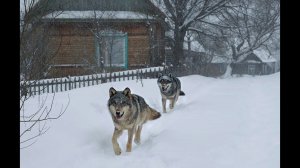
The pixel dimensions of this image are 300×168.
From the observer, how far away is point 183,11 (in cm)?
2080

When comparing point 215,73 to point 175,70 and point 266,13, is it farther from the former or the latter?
point 175,70

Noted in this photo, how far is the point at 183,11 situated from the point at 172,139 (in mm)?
15060

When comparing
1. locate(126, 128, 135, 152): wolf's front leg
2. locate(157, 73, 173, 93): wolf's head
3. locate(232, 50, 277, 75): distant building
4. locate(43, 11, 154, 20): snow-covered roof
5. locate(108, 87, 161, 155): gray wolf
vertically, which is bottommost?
locate(126, 128, 135, 152): wolf's front leg

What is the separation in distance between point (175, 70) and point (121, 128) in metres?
14.1

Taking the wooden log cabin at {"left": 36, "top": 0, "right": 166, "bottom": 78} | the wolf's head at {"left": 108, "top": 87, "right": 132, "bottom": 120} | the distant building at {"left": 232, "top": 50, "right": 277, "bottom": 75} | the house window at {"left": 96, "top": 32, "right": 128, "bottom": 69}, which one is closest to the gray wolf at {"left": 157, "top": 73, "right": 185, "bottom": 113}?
the wolf's head at {"left": 108, "top": 87, "right": 132, "bottom": 120}

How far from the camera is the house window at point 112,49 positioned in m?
18.4

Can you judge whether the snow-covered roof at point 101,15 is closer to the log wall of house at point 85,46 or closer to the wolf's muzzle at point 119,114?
the log wall of house at point 85,46

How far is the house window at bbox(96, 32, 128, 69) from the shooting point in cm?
1836

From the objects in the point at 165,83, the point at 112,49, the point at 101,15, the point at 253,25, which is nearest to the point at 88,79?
the point at 101,15

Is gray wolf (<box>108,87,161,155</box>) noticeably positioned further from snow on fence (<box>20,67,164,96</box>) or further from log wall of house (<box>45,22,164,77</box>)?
log wall of house (<box>45,22,164,77</box>)

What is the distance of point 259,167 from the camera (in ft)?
15.6

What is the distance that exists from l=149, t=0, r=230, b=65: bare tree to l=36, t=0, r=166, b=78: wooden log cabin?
1.12 meters

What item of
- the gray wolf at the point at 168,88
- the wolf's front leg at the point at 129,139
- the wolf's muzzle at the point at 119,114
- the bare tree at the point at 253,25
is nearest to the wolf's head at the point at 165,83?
the gray wolf at the point at 168,88
